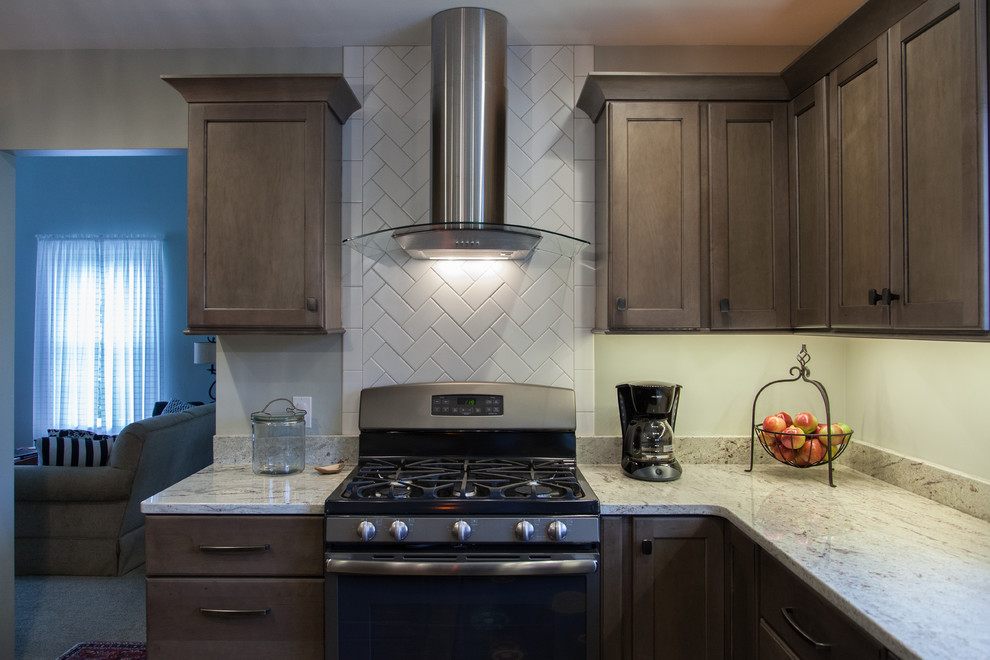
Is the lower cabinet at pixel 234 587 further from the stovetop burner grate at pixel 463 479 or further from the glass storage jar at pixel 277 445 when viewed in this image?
the glass storage jar at pixel 277 445

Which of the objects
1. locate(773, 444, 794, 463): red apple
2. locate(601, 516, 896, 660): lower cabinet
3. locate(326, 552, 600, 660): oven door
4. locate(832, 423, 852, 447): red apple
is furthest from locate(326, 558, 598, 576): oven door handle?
locate(832, 423, 852, 447): red apple

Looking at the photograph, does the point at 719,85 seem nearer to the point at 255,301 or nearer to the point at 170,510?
the point at 255,301

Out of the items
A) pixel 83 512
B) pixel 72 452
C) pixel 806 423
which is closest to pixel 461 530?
pixel 806 423

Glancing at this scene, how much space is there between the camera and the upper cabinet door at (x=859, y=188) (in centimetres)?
171

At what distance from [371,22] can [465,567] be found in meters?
1.94

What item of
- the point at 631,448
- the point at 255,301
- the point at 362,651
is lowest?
the point at 362,651

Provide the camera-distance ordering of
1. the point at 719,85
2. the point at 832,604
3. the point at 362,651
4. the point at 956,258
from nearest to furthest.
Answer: the point at 832,604
the point at 956,258
the point at 362,651
the point at 719,85

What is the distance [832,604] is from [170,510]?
179 cm

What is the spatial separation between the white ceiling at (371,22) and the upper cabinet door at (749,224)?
395 mm

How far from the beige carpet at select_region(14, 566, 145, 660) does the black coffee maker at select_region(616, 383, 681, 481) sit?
2.41 meters

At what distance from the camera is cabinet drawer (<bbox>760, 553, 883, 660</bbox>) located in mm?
1249

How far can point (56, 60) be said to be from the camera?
2.62m

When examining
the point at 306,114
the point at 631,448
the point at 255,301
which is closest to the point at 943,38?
the point at 631,448

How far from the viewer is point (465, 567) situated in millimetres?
1859
